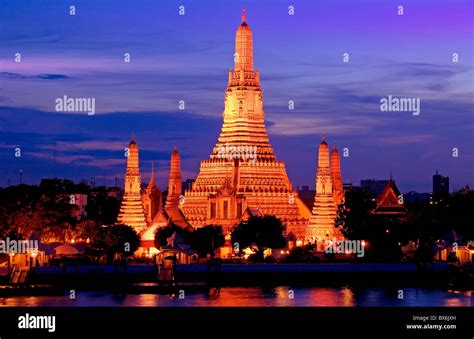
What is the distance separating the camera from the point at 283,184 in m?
128

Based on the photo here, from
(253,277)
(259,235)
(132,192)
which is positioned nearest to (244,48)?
(132,192)

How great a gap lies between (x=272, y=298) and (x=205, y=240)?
34236mm

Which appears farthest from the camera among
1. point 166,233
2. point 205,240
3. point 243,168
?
point 243,168

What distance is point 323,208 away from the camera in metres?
123

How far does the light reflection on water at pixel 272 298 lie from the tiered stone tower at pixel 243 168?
133 ft

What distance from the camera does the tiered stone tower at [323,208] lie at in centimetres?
12212

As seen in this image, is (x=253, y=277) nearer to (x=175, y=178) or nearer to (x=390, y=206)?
(x=390, y=206)

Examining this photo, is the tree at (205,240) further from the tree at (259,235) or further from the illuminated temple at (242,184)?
the illuminated temple at (242,184)

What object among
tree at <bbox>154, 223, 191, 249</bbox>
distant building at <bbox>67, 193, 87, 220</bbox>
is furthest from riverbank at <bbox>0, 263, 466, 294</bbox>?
distant building at <bbox>67, 193, 87, 220</bbox>

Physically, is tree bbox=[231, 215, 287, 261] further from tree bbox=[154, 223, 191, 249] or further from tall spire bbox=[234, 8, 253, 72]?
tall spire bbox=[234, 8, 253, 72]

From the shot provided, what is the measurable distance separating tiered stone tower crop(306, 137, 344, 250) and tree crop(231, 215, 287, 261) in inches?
392
